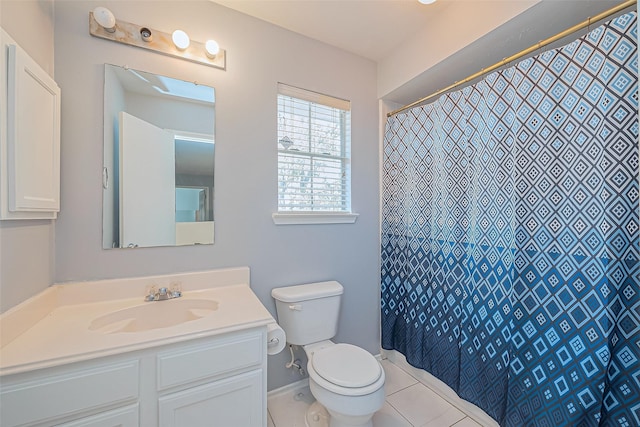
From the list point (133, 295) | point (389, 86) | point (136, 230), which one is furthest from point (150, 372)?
point (389, 86)

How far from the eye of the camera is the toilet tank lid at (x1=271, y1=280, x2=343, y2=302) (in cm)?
162

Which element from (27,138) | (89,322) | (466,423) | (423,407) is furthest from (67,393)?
(466,423)

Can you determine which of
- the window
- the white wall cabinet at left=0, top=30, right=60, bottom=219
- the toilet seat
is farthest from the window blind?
the white wall cabinet at left=0, top=30, right=60, bottom=219

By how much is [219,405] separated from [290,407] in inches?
31.2

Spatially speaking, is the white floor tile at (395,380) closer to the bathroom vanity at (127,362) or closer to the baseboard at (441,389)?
the baseboard at (441,389)

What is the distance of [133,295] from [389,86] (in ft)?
7.00

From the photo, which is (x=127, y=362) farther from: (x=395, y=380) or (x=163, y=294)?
(x=395, y=380)

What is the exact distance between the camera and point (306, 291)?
1684mm

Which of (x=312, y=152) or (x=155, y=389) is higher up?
(x=312, y=152)

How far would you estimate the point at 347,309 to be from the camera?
2.01 metres

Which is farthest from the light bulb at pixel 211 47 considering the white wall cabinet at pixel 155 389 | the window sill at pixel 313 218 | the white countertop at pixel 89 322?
the white wall cabinet at pixel 155 389

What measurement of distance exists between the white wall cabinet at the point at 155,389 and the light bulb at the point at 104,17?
4.77 feet

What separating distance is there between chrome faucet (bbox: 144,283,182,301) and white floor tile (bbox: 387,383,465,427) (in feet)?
4.89

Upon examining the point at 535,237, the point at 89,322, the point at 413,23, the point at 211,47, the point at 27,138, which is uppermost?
the point at 413,23
